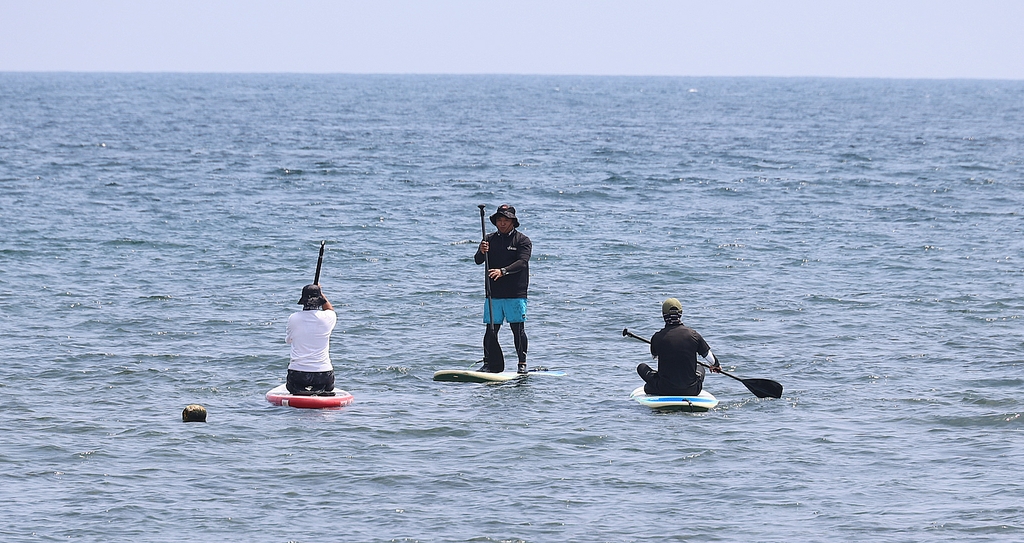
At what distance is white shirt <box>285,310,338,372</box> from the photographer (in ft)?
53.1

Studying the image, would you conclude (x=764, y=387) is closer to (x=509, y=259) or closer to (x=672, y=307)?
(x=672, y=307)

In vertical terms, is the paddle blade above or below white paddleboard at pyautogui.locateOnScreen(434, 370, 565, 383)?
above

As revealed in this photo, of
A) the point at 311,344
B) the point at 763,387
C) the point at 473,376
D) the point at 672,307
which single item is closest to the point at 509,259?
the point at 473,376

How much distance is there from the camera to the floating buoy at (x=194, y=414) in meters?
15.9

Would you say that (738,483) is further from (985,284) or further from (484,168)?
(484,168)

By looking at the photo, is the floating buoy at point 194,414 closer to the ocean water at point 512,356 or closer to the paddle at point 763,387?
the ocean water at point 512,356

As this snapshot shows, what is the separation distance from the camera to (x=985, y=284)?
27312 millimetres

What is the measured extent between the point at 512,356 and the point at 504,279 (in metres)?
2.67

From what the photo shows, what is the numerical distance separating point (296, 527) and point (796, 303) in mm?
15327

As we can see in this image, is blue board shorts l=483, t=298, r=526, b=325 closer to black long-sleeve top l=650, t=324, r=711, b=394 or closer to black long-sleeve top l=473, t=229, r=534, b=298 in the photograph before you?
black long-sleeve top l=473, t=229, r=534, b=298

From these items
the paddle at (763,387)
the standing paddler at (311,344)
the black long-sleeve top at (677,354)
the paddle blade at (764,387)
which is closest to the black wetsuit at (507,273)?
the paddle at (763,387)

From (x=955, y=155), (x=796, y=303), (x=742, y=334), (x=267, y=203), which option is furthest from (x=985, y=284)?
(x=955, y=155)

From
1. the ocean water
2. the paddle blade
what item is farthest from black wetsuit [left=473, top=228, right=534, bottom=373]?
the paddle blade

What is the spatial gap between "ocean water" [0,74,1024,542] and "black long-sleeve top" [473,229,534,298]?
1420mm
